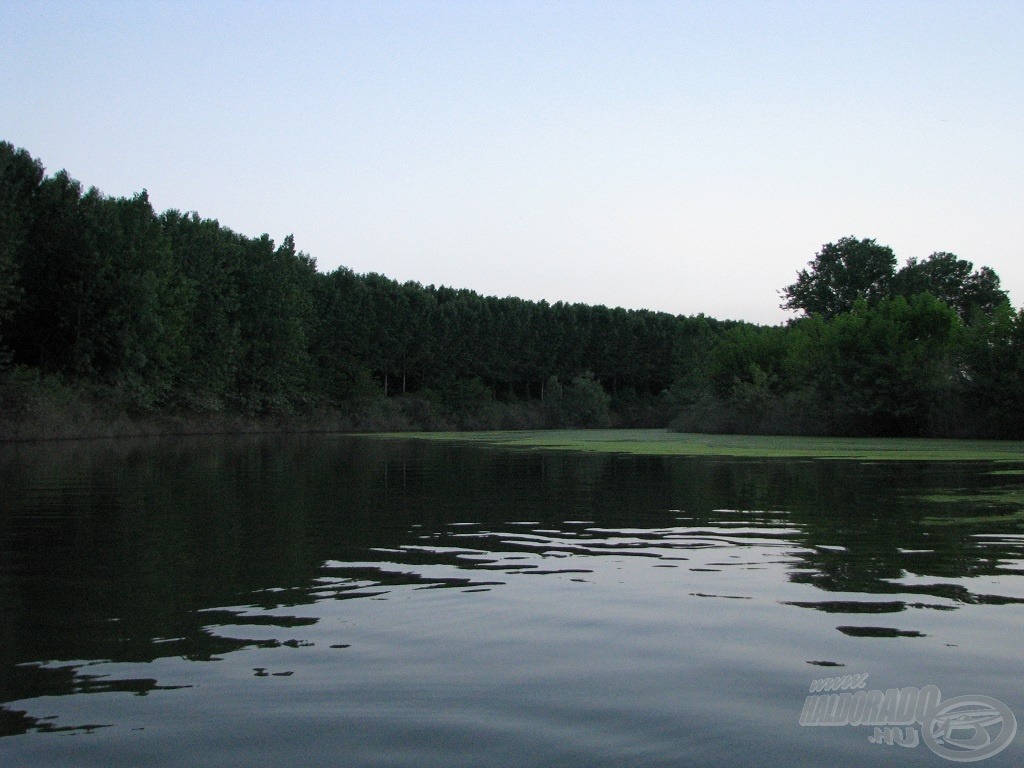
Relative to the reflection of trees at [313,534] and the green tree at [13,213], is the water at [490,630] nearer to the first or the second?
the reflection of trees at [313,534]

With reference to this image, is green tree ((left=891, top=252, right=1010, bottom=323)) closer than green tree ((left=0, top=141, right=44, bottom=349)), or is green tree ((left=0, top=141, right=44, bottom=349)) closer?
green tree ((left=0, top=141, right=44, bottom=349))

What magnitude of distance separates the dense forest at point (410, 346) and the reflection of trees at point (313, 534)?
18981 mm

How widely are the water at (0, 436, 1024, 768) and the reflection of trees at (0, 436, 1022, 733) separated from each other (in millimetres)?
38

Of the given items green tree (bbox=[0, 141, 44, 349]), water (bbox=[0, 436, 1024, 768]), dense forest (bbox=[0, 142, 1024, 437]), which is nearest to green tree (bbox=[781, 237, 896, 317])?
dense forest (bbox=[0, 142, 1024, 437])

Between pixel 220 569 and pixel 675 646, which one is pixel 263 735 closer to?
pixel 675 646

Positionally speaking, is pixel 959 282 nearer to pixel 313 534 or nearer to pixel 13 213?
pixel 13 213

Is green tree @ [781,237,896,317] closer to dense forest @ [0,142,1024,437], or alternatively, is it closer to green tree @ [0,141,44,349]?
dense forest @ [0,142,1024,437]

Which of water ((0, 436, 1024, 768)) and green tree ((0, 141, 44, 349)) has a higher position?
green tree ((0, 141, 44, 349))

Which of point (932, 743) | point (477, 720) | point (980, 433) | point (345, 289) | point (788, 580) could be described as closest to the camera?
point (932, 743)

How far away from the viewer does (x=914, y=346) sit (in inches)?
1473

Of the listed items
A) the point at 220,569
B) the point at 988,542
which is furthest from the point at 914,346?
the point at 220,569

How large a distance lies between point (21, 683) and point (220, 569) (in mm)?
2662

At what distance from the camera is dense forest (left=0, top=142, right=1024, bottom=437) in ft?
116

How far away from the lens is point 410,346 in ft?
221
